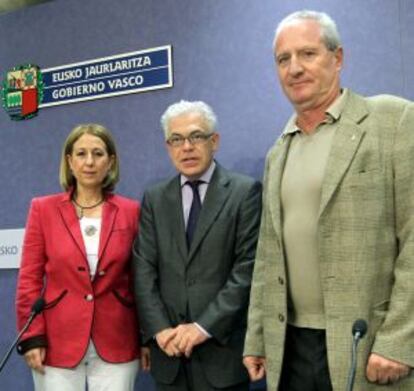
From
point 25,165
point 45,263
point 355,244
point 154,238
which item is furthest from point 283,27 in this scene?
point 25,165

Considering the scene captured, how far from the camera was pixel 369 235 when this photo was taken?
62.9 inches

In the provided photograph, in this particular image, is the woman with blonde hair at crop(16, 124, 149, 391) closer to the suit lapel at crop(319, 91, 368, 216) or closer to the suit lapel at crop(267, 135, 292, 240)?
the suit lapel at crop(267, 135, 292, 240)

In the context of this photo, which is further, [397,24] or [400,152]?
[397,24]

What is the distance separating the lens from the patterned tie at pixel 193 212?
2188 mm

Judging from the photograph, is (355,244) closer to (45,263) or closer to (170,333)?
(170,333)

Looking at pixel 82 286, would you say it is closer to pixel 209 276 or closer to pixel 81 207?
pixel 81 207

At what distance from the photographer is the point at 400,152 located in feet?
5.23

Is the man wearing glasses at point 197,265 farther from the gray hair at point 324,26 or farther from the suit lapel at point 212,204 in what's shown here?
the gray hair at point 324,26

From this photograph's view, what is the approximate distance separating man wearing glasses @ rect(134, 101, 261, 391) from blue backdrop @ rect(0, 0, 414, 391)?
49cm

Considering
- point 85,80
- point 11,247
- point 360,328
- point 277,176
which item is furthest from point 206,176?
point 11,247

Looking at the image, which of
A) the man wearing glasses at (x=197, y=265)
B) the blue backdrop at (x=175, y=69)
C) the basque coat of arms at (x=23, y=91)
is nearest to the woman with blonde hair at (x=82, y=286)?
the man wearing glasses at (x=197, y=265)

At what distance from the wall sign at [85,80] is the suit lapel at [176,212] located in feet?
2.64

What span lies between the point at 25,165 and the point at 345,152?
223 cm

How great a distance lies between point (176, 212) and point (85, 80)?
4.27ft
